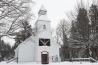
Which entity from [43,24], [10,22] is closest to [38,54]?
[43,24]

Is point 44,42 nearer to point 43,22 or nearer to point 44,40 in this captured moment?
point 44,40

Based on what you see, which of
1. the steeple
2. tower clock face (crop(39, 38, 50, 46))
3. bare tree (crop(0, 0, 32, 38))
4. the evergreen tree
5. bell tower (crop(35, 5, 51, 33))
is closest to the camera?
bare tree (crop(0, 0, 32, 38))

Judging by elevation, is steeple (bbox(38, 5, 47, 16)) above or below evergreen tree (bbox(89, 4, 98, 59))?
above

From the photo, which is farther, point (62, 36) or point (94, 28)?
point (62, 36)

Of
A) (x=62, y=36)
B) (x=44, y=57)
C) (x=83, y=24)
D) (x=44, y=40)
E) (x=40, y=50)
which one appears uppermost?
(x=83, y=24)

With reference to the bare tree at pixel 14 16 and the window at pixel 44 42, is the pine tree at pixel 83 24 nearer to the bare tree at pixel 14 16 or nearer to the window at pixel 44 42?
the window at pixel 44 42

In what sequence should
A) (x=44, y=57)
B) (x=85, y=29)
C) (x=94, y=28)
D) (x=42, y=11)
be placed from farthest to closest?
(x=42, y=11) → (x=94, y=28) → (x=85, y=29) → (x=44, y=57)

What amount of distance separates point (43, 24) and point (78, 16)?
762 centimetres

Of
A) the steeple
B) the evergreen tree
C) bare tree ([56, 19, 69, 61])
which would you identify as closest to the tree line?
the evergreen tree

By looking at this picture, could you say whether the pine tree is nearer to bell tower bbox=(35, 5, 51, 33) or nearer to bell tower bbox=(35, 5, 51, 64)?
bell tower bbox=(35, 5, 51, 33)

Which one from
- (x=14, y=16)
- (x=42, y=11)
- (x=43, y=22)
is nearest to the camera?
(x=14, y=16)

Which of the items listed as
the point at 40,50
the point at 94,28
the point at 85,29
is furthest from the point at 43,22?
the point at 94,28

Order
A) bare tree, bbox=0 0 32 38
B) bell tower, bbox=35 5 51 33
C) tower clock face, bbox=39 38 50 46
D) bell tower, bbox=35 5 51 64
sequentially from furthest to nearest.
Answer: bell tower, bbox=35 5 51 33, tower clock face, bbox=39 38 50 46, bell tower, bbox=35 5 51 64, bare tree, bbox=0 0 32 38

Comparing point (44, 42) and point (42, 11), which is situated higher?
point (42, 11)
